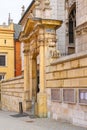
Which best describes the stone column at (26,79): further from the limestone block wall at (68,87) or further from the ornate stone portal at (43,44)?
the limestone block wall at (68,87)

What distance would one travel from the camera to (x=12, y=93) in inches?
1206

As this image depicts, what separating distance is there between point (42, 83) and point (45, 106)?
3.75 ft

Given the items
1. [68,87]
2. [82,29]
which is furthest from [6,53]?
[68,87]

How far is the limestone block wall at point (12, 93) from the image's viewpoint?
87.0 ft

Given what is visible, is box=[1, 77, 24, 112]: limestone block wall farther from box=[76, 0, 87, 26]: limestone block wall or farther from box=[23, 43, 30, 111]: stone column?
box=[76, 0, 87, 26]: limestone block wall

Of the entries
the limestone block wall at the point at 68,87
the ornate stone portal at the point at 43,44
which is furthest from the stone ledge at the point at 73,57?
the ornate stone portal at the point at 43,44

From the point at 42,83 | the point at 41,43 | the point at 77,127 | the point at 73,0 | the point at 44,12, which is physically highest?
the point at 73,0

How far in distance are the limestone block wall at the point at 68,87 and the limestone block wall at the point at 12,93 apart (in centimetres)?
827

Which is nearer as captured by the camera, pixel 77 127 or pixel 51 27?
pixel 77 127

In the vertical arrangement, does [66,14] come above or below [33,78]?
above

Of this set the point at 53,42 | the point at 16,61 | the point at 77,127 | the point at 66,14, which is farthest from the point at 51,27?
the point at 16,61

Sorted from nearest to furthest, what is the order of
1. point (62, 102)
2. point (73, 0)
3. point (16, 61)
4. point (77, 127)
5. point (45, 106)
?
point (77, 127) → point (62, 102) → point (45, 106) → point (73, 0) → point (16, 61)

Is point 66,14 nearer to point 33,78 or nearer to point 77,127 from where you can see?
point 33,78

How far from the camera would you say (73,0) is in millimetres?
25281
